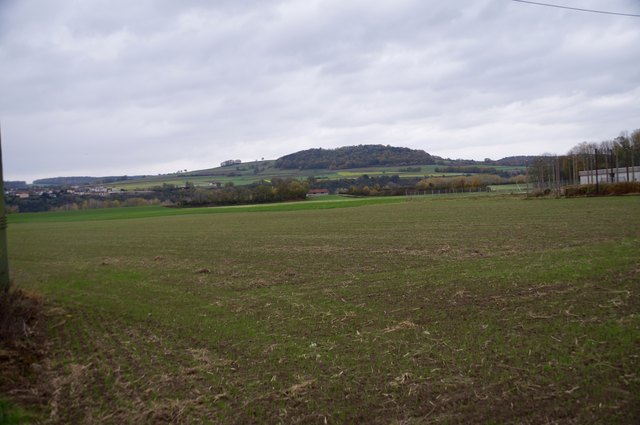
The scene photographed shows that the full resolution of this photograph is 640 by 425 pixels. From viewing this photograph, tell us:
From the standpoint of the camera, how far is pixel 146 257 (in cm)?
2217

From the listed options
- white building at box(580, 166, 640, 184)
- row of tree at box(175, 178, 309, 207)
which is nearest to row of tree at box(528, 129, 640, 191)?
white building at box(580, 166, 640, 184)

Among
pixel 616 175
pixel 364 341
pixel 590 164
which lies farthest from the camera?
pixel 590 164

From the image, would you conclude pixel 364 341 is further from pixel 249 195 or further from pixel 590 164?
pixel 249 195

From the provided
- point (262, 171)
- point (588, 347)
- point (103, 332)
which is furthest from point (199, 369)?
point (262, 171)

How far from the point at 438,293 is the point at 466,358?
4160 mm

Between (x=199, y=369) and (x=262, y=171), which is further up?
(x=262, y=171)

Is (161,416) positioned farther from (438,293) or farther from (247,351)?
(438,293)

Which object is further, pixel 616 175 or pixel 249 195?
pixel 249 195

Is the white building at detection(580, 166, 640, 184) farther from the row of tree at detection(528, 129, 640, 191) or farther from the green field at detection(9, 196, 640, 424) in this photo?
the green field at detection(9, 196, 640, 424)

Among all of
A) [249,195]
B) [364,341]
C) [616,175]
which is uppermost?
[249,195]

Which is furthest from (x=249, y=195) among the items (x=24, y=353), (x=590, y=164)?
(x=24, y=353)

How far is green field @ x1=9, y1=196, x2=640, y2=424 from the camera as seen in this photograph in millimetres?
5438

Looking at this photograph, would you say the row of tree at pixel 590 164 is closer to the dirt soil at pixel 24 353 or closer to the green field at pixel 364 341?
the green field at pixel 364 341

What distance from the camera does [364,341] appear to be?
7738 millimetres
